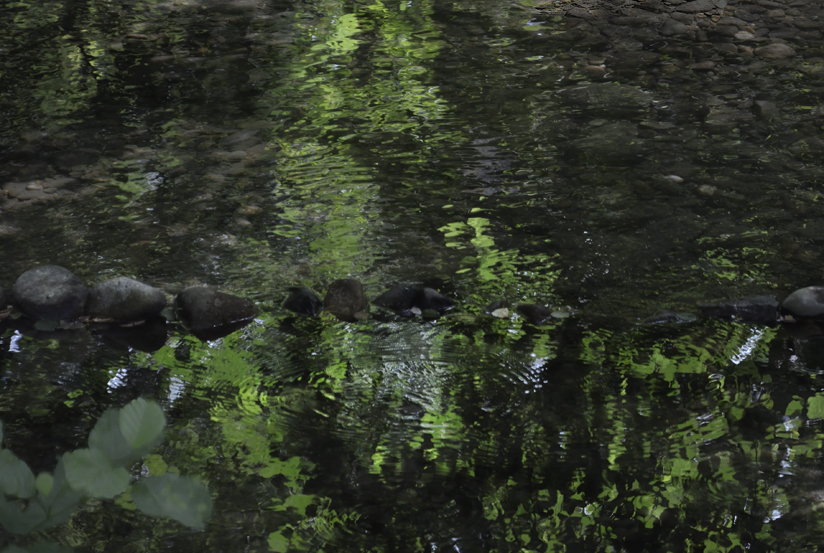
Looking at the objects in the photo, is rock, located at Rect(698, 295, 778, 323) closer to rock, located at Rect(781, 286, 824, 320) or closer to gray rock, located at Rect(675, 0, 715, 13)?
rock, located at Rect(781, 286, 824, 320)

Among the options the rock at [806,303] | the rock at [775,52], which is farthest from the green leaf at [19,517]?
the rock at [775,52]

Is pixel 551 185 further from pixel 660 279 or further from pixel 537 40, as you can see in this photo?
pixel 537 40

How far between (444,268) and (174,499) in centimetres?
218

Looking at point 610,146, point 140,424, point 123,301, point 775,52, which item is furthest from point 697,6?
point 140,424

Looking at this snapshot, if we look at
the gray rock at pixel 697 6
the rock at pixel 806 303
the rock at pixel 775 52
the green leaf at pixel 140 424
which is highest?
the green leaf at pixel 140 424

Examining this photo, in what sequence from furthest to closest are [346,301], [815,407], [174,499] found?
1. [346,301]
2. [815,407]
3. [174,499]

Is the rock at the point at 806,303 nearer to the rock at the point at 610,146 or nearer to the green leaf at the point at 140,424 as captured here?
the rock at the point at 610,146

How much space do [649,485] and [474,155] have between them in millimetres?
2079

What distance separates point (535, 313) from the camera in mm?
2414

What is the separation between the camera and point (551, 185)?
327 centimetres

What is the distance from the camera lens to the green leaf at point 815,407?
1958mm

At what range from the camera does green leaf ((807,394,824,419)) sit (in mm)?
1958

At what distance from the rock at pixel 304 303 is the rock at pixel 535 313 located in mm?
630

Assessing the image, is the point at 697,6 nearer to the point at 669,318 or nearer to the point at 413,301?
the point at 669,318
